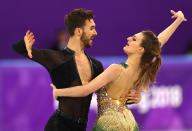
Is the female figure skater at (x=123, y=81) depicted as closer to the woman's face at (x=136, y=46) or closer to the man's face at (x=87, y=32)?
the woman's face at (x=136, y=46)

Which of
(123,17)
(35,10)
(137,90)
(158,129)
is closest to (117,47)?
(123,17)

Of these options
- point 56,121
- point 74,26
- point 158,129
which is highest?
point 74,26

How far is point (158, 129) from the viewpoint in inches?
301

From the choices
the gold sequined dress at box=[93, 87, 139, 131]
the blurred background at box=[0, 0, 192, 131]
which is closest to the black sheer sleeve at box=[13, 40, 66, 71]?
Answer: the gold sequined dress at box=[93, 87, 139, 131]

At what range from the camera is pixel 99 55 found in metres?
9.72

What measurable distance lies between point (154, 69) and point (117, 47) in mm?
5492

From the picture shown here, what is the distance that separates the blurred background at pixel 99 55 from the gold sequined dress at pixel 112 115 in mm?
3050

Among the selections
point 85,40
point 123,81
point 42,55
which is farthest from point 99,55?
point 42,55

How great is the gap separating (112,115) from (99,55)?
5.65 meters

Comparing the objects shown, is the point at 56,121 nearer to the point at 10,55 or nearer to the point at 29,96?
the point at 29,96

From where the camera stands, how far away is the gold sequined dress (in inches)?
160

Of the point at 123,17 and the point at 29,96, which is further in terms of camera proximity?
the point at 123,17

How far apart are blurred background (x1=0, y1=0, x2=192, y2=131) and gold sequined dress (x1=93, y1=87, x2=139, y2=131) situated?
10.0 feet

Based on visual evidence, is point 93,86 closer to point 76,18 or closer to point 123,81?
point 123,81
